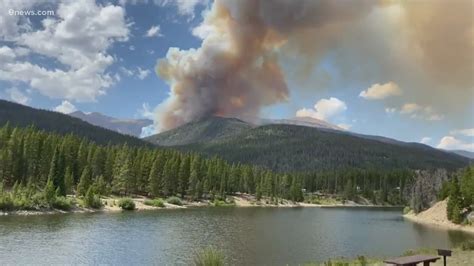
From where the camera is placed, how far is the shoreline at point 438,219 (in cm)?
9786

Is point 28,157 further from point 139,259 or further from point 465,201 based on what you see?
point 465,201

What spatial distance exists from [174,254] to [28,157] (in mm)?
88308

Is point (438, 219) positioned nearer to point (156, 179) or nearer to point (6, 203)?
point (156, 179)

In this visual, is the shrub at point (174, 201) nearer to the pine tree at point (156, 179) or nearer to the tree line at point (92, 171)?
the pine tree at point (156, 179)

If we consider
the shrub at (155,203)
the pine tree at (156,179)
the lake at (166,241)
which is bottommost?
the lake at (166,241)

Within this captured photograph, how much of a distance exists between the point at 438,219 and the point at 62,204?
8978 cm

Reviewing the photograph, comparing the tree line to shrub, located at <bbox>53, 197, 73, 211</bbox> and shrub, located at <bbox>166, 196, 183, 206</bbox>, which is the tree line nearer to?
shrub, located at <bbox>53, 197, 73, 211</bbox>

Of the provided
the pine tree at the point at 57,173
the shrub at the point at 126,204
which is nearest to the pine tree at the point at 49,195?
the pine tree at the point at 57,173

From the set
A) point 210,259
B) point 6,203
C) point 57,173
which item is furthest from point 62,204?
point 210,259

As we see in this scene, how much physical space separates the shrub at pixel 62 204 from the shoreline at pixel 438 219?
8079 cm

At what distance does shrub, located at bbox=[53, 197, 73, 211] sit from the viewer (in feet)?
317

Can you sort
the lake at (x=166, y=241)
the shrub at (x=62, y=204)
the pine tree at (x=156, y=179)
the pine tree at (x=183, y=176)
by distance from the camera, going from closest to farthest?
the lake at (x=166, y=241)
the shrub at (x=62, y=204)
the pine tree at (x=156, y=179)
the pine tree at (x=183, y=176)

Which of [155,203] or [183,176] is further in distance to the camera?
[183,176]

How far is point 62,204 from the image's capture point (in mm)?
97812
